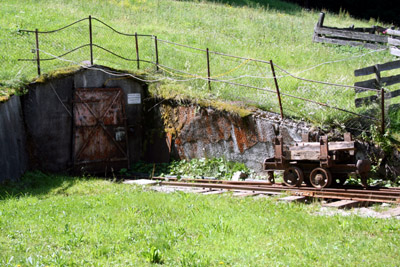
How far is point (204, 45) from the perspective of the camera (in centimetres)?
2167

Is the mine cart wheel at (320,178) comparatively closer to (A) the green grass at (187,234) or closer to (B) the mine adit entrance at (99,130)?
(A) the green grass at (187,234)

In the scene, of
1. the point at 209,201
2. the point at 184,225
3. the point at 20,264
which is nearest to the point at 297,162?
the point at 209,201

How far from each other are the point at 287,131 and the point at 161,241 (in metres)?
6.69

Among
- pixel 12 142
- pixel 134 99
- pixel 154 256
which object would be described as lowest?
pixel 154 256

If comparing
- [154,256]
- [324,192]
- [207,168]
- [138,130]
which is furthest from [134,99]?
[154,256]

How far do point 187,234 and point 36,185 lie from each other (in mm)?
6929

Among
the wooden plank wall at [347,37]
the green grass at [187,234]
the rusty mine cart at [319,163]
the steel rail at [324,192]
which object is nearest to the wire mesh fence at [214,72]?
the rusty mine cart at [319,163]

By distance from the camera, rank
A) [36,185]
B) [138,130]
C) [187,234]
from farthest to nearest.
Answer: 1. [138,130]
2. [36,185]
3. [187,234]

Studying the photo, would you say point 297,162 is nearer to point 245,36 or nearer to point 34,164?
point 34,164

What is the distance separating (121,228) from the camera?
26.0ft

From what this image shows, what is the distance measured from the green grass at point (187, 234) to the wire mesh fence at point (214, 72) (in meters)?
4.01

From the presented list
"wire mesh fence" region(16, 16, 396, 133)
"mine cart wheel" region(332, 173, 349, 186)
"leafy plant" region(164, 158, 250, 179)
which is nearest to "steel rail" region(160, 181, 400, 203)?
"mine cart wheel" region(332, 173, 349, 186)

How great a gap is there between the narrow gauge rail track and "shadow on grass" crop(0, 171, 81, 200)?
264 cm

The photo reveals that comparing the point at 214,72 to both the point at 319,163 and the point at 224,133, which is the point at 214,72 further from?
the point at 319,163
